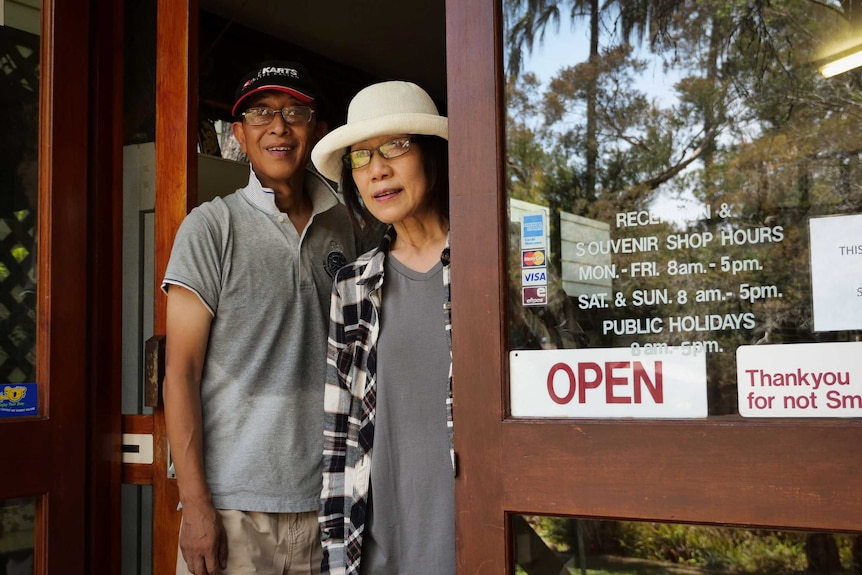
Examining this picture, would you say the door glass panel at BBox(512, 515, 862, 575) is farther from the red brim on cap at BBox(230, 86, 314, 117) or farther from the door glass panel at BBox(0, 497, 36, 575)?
the door glass panel at BBox(0, 497, 36, 575)

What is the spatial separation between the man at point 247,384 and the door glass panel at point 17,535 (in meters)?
0.43

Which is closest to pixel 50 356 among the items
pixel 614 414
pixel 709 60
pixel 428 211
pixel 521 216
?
pixel 428 211

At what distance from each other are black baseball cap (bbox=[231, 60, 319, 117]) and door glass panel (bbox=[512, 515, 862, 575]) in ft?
3.78

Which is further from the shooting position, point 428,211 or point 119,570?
point 119,570

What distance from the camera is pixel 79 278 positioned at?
7.43 ft

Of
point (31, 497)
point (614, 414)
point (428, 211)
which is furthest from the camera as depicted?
point (31, 497)

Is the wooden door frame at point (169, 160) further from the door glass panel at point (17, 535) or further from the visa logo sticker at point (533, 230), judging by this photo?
the visa logo sticker at point (533, 230)

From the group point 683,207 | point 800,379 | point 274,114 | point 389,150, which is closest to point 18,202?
point 274,114

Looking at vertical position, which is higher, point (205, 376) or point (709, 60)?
point (709, 60)

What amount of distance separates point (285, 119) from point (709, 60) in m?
1.07

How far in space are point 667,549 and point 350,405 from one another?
709 mm

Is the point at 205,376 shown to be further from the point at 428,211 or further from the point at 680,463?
the point at 680,463

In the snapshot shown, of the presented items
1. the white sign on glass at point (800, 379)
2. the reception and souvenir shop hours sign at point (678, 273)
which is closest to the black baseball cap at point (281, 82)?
the reception and souvenir shop hours sign at point (678, 273)

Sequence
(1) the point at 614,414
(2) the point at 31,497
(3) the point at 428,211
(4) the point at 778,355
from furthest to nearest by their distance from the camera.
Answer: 1. (2) the point at 31,497
2. (3) the point at 428,211
3. (1) the point at 614,414
4. (4) the point at 778,355
